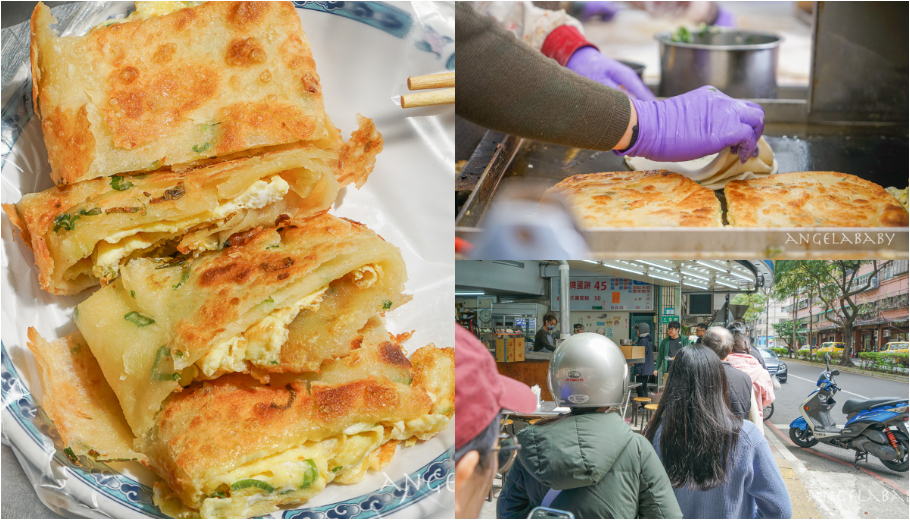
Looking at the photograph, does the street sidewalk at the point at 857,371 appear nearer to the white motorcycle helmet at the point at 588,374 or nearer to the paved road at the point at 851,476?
the paved road at the point at 851,476

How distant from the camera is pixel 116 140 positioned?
1631mm

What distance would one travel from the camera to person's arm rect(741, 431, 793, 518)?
5.00 feet

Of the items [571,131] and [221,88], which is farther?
[221,88]

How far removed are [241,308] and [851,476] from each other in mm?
1543

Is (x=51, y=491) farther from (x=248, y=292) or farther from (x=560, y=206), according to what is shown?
(x=560, y=206)

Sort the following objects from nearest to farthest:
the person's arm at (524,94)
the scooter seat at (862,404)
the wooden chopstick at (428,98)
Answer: the person's arm at (524,94) < the scooter seat at (862,404) < the wooden chopstick at (428,98)

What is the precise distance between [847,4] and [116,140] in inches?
75.2

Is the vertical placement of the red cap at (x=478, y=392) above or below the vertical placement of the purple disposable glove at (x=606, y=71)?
below

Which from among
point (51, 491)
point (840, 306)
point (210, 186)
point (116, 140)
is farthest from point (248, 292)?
point (840, 306)

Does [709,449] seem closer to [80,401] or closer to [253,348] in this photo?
[253,348]

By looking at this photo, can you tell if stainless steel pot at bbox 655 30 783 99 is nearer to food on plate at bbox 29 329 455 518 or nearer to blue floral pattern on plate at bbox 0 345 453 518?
food on plate at bbox 29 329 455 518

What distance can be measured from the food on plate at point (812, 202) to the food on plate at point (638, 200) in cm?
7

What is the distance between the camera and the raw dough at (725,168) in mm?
1606

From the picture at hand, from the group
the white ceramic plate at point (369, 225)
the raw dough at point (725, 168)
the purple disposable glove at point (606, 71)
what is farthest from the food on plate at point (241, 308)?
the raw dough at point (725, 168)
